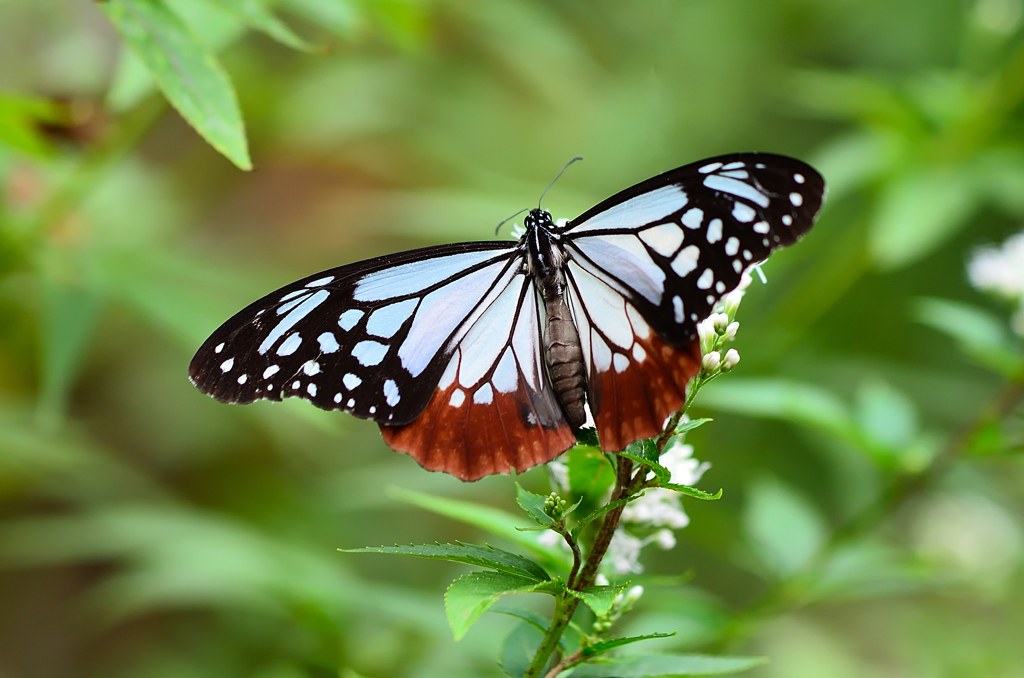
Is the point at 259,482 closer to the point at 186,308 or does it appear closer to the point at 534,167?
the point at 186,308

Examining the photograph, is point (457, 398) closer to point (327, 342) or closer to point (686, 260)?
point (327, 342)

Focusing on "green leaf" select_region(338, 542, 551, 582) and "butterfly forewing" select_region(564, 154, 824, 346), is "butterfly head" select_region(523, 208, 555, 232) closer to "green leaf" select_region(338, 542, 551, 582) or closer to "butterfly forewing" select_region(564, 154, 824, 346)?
"butterfly forewing" select_region(564, 154, 824, 346)

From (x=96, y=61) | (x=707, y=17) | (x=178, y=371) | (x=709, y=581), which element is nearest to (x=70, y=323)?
(x=96, y=61)

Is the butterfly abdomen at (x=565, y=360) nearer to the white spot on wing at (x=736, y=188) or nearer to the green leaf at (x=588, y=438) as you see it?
the green leaf at (x=588, y=438)

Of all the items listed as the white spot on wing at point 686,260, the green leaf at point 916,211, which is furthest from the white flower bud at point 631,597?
the green leaf at point 916,211

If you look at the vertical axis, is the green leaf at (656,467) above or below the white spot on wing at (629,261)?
below

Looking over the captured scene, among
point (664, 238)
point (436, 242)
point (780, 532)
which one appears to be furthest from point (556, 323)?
point (436, 242)
